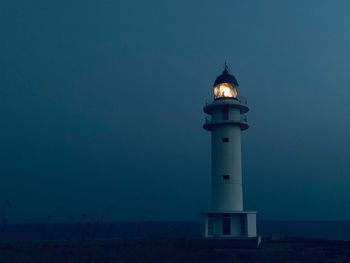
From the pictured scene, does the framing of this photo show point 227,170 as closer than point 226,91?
Yes

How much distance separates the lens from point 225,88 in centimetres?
2825

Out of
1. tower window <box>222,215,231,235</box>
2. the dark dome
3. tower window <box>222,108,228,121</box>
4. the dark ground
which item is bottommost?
the dark ground

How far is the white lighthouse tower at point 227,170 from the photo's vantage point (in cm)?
2572

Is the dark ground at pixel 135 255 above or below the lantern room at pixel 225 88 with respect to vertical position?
below

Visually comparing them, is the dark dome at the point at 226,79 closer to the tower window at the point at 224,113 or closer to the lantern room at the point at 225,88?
the lantern room at the point at 225,88

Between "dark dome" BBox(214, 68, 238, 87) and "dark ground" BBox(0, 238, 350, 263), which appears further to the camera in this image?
"dark dome" BBox(214, 68, 238, 87)

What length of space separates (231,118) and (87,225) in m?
17.9

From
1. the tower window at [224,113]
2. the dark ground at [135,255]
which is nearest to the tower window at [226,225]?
the dark ground at [135,255]

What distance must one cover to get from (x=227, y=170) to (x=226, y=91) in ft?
18.8

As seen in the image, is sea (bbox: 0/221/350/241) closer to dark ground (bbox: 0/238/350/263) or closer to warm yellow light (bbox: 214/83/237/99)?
dark ground (bbox: 0/238/350/263)

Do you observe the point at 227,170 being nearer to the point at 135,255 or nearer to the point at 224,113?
the point at 224,113

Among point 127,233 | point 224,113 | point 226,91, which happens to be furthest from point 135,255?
point 127,233

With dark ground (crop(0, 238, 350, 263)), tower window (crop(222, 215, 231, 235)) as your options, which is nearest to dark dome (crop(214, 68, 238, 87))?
tower window (crop(222, 215, 231, 235))

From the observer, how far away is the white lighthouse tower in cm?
2572
